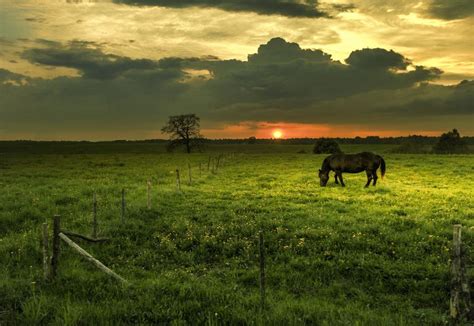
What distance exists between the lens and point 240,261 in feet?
41.6

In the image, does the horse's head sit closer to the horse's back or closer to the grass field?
the horse's back

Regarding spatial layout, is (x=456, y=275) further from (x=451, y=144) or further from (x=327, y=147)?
(x=451, y=144)

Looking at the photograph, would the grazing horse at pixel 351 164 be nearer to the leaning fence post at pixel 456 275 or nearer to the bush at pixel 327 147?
the leaning fence post at pixel 456 275

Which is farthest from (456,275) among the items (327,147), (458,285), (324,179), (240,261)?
(327,147)

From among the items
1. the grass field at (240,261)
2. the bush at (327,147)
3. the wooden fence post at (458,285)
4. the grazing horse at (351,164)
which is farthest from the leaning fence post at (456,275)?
the bush at (327,147)

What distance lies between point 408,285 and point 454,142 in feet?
311

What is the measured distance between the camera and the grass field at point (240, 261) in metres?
8.34

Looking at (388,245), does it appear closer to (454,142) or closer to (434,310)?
(434,310)

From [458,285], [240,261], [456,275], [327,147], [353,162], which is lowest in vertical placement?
[240,261]

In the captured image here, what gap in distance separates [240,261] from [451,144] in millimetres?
94887

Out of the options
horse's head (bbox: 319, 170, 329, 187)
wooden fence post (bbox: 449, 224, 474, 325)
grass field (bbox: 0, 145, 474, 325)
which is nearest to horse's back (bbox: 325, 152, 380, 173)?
horse's head (bbox: 319, 170, 329, 187)

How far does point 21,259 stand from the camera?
12531 mm

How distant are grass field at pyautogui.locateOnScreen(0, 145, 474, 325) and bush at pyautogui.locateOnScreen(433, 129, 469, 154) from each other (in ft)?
257

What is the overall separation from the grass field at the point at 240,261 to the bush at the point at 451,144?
78.5 metres
